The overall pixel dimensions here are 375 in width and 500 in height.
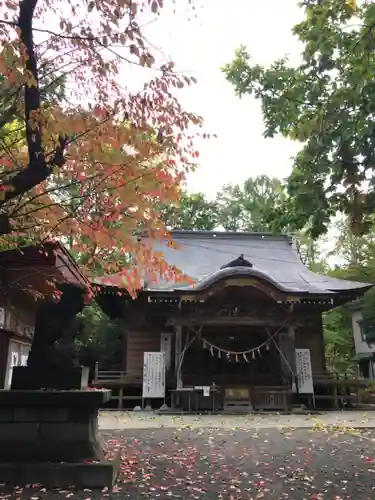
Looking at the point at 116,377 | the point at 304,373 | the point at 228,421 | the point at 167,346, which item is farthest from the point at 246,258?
the point at 228,421

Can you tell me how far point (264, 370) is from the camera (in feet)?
54.3

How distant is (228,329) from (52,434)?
11880 millimetres

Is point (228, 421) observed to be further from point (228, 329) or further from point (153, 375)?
point (228, 329)

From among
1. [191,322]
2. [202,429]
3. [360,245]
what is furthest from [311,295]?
[360,245]

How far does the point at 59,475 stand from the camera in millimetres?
4602

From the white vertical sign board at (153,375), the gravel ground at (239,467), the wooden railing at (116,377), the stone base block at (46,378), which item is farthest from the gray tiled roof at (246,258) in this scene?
the stone base block at (46,378)

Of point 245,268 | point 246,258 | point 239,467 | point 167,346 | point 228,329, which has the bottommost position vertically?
point 239,467

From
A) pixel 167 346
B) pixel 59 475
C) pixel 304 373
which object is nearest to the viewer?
pixel 59 475

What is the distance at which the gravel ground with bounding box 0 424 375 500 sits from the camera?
4.40 m

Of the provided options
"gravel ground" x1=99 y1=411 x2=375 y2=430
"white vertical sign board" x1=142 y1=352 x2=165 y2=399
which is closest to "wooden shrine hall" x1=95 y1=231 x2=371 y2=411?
"white vertical sign board" x1=142 y1=352 x2=165 y2=399

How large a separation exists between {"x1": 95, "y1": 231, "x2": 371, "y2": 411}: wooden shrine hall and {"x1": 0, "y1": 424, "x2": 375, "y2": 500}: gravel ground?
5.40m

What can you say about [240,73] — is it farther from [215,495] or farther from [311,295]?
[311,295]

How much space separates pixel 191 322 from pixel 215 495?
991cm

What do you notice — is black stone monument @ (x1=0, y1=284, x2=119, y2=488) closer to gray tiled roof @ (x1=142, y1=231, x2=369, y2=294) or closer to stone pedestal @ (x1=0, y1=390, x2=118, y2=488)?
stone pedestal @ (x1=0, y1=390, x2=118, y2=488)
